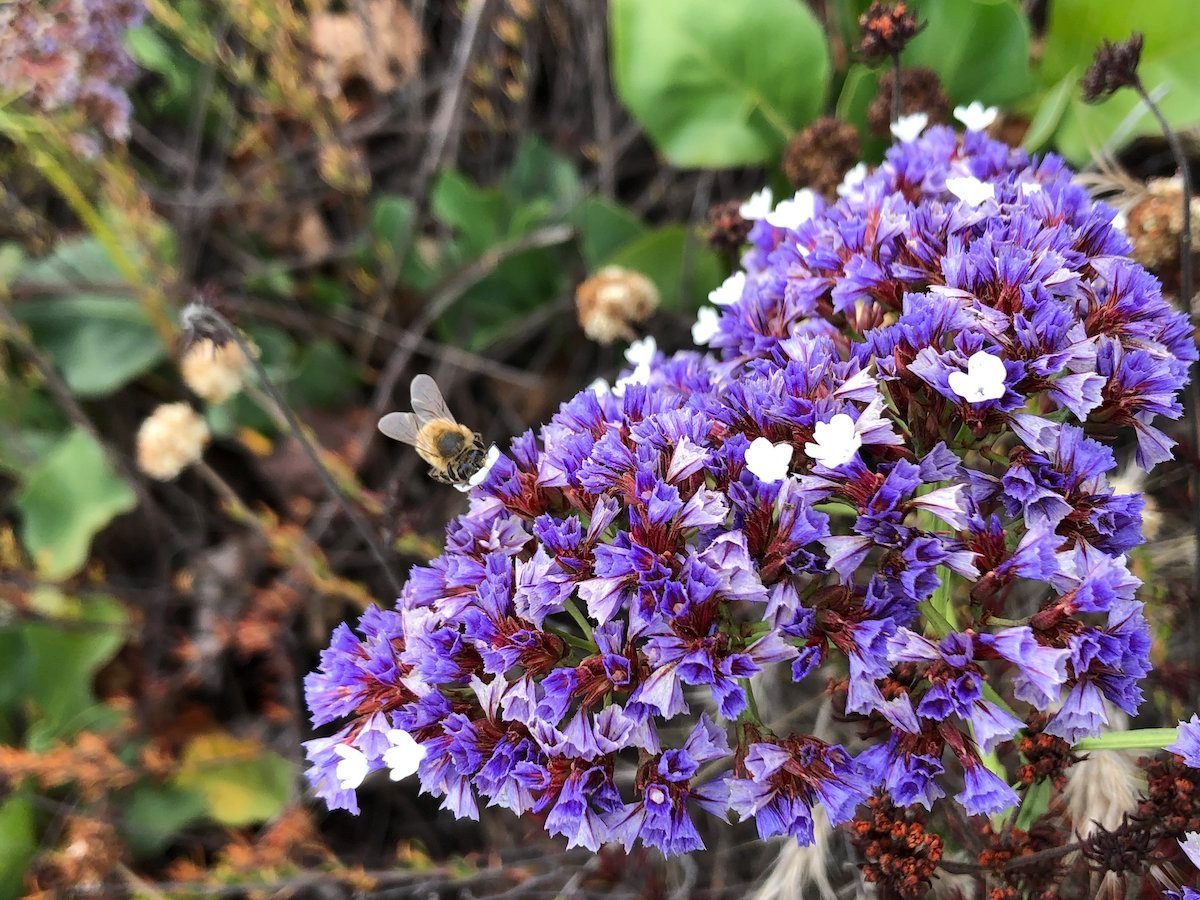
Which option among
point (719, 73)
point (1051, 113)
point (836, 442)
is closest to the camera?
point (836, 442)

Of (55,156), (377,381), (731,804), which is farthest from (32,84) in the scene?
(731,804)

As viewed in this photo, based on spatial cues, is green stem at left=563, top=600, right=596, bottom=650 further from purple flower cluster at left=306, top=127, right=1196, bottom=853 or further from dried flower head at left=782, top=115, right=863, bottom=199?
dried flower head at left=782, top=115, right=863, bottom=199

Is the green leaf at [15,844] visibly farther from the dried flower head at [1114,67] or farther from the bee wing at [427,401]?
the dried flower head at [1114,67]

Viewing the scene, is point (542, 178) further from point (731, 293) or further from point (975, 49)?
point (731, 293)

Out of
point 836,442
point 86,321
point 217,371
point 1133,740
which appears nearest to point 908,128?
point 836,442

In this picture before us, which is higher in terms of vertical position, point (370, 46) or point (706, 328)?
point (370, 46)

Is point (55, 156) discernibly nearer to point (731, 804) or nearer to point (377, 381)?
point (377, 381)
